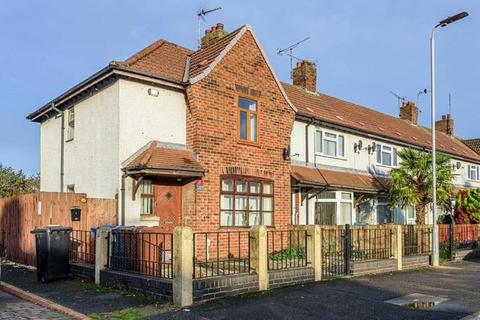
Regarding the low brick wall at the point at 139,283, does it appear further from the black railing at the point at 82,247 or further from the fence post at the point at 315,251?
the fence post at the point at 315,251

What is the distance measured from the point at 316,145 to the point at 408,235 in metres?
5.22

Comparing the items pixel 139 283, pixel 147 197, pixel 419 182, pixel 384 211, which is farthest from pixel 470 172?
pixel 139 283

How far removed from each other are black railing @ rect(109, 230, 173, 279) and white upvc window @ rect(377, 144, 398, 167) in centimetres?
1540

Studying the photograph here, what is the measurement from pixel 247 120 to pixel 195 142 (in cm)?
229

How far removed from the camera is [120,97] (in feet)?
44.1

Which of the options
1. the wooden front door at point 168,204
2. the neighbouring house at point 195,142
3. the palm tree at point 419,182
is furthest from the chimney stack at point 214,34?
the palm tree at point 419,182

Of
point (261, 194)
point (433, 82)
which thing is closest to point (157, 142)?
point (261, 194)

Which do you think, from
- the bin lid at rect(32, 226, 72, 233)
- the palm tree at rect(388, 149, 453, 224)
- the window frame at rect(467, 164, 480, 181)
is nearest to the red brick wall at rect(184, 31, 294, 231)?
the bin lid at rect(32, 226, 72, 233)

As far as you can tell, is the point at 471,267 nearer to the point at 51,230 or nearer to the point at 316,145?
the point at 316,145

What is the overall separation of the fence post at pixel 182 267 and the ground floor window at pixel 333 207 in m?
10.9

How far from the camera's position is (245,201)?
1543cm

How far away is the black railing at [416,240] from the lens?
628 inches

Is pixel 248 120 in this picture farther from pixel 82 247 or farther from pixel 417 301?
pixel 417 301

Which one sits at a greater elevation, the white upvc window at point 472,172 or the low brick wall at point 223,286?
the white upvc window at point 472,172
